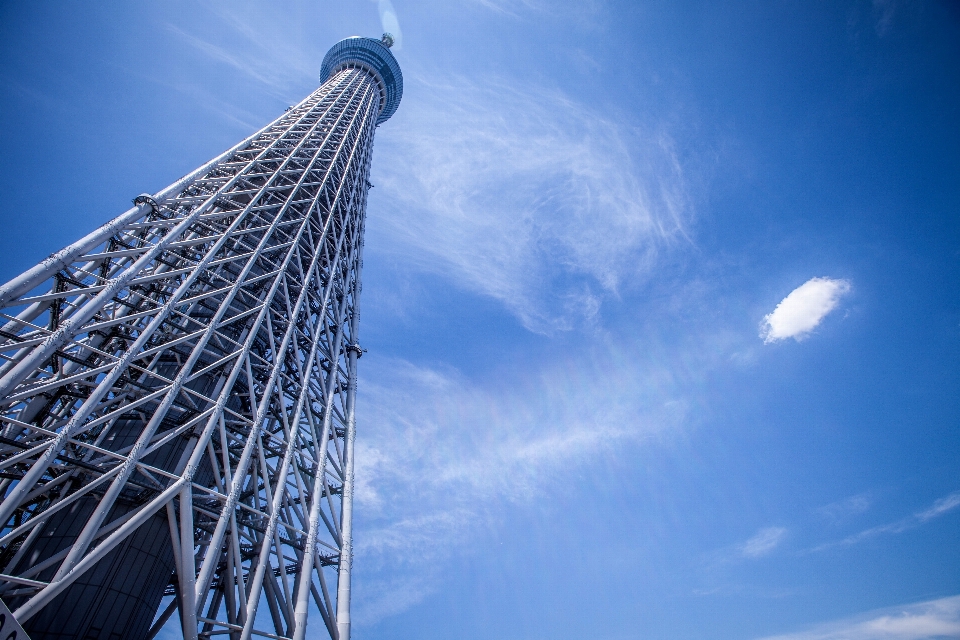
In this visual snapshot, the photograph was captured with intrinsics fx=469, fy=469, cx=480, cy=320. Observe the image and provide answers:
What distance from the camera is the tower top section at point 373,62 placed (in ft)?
200

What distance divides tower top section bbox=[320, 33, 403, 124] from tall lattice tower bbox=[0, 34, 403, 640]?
34976mm

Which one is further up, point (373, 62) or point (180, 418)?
point (373, 62)

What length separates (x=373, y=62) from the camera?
61188 millimetres

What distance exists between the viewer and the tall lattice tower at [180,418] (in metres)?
14.2

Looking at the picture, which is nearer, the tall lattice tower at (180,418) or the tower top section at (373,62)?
the tall lattice tower at (180,418)

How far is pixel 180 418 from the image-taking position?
19.1m

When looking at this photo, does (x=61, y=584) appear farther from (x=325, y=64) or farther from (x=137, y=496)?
(x=325, y=64)

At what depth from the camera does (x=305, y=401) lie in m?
23.2

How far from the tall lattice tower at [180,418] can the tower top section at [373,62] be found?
115 ft

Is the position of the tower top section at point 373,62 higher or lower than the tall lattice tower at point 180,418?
higher

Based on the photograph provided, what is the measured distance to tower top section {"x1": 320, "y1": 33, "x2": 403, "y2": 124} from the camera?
61062 mm

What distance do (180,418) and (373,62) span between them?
56.5 meters

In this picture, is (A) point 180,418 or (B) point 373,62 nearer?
(A) point 180,418

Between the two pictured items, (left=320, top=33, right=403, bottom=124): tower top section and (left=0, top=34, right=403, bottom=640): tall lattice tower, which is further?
(left=320, top=33, right=403, bottom=124): tower top section
